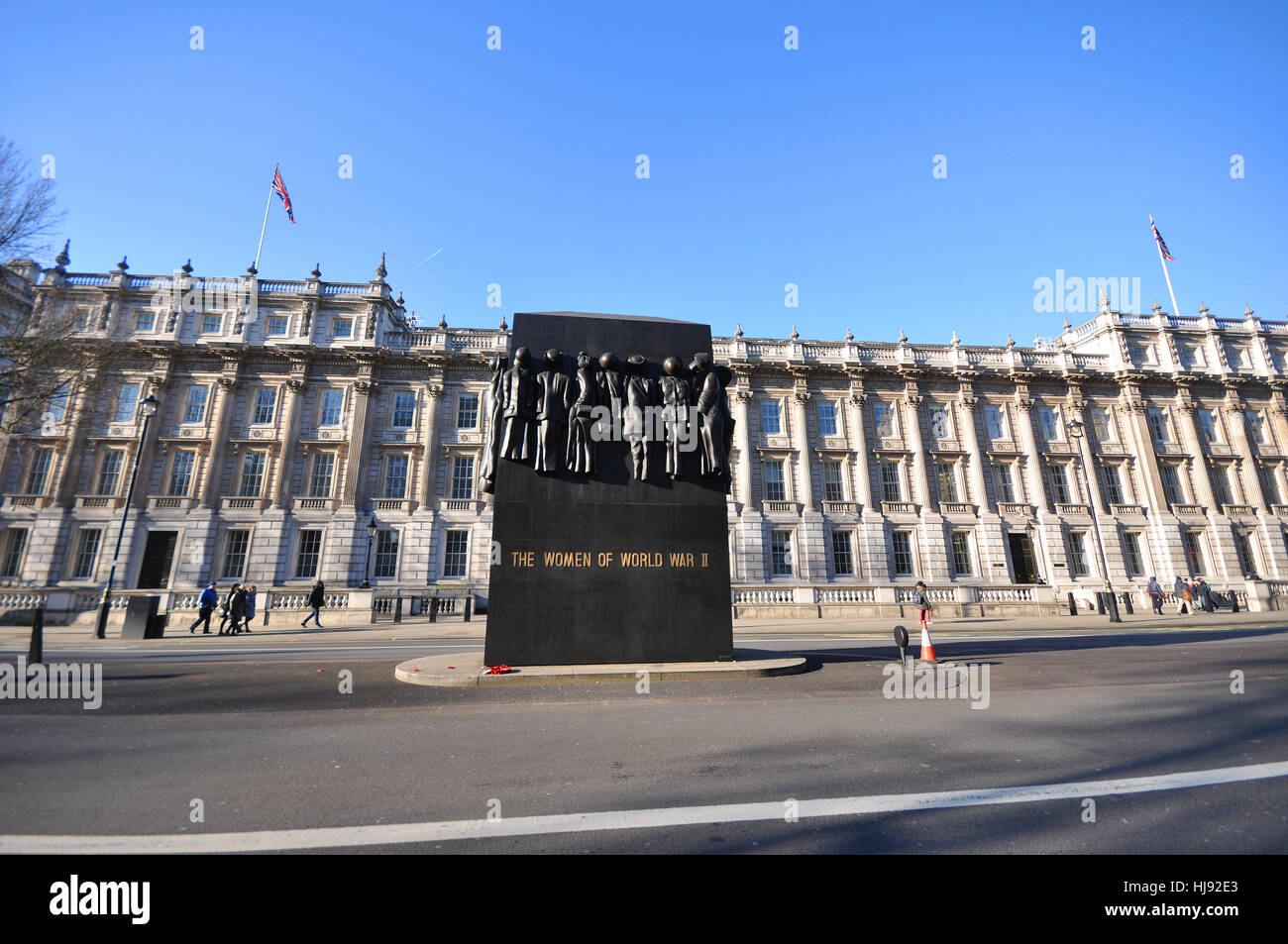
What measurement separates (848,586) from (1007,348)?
23091 millimetres

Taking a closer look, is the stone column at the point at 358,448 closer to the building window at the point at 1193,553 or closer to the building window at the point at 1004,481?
the building window at the point at 1004,481

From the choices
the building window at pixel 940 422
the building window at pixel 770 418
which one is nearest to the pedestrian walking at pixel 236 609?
the building window at pixel 770 418

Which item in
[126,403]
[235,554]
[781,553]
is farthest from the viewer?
[781,553]

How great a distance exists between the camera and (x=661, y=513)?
10.7 metres

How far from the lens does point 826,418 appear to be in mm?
36188

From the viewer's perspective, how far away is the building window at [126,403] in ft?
104

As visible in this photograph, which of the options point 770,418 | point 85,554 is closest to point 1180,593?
point 770,418

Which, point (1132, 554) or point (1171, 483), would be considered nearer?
point (1132, 554)

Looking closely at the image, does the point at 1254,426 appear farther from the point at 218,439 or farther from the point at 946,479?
the point at 218,439

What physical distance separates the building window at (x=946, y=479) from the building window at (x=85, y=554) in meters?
52.2

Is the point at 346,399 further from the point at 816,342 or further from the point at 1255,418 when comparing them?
the point at 1255,418

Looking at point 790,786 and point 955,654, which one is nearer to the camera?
point 790,786

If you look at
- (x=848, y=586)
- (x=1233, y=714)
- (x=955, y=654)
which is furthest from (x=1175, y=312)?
(x=1233, y=714)

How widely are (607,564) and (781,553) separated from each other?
2468 cm
